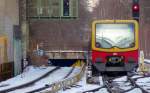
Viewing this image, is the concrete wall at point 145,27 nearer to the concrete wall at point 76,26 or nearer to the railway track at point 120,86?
the concrete wall at point 76,26

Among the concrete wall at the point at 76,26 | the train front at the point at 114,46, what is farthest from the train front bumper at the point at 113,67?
the concrete wall at the point at 76,26

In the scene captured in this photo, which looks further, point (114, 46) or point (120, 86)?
point (114, 46)

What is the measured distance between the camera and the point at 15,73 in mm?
31797

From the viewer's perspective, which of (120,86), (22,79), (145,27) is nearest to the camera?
(120,86)

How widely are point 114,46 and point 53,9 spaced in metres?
15.0

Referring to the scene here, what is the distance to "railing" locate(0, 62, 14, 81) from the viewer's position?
93.2 feet

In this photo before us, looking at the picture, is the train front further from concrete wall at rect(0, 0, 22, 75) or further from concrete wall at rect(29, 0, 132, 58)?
concrete wall at rect(29, 0, 132, 58)

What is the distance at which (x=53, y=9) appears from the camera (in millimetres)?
42188

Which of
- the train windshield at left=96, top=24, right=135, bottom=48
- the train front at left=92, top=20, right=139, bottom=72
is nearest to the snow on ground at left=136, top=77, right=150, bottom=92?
the train front at left=92, top=20, right=139, bottom=72

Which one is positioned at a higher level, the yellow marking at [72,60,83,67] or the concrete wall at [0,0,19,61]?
the concrete wall at [0,0,19,61]

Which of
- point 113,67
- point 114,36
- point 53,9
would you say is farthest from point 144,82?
point 53,9

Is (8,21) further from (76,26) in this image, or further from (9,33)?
(76,26)

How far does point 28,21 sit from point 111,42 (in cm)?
1515

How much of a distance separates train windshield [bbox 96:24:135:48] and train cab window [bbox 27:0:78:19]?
14.4 meters
